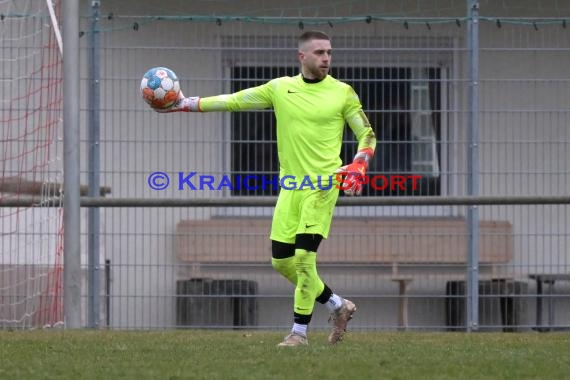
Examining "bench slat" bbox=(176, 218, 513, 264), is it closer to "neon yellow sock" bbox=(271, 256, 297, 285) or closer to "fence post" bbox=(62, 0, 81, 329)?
"fence post" bbox=(62, 0, 81, 329)

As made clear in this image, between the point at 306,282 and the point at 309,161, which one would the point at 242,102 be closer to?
the point at 309,161

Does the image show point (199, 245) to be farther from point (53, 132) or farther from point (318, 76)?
point (318, 76)

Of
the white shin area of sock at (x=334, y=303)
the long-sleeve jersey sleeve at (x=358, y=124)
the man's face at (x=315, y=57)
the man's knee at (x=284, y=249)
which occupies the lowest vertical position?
the white shin area of sock at (x=334, y=303)

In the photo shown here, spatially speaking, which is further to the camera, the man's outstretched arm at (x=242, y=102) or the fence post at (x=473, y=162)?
the fence post at (x=473, y=162)

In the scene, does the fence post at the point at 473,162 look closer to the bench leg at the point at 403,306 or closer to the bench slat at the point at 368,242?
the bench slat at the point at 368,242

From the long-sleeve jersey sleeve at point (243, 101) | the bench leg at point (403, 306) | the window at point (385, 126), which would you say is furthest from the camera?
the window at point (385, 126)

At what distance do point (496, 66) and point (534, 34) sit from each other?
51 centimetres

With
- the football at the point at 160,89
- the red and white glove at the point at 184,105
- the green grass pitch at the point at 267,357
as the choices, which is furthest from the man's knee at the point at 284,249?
the football at the point at 160,89

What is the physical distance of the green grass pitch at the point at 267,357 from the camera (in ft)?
24.5

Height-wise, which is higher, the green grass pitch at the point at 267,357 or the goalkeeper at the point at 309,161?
the goalkeeper at the point at 309,161

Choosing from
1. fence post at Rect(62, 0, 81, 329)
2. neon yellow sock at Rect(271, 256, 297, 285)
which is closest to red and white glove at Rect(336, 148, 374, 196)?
neon yellow sock at Rect(271, 256, 297, 285)

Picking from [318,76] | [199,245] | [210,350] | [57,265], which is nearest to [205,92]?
[199,245]

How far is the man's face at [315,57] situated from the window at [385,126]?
3.37 meters

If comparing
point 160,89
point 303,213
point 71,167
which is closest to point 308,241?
point 303,213
